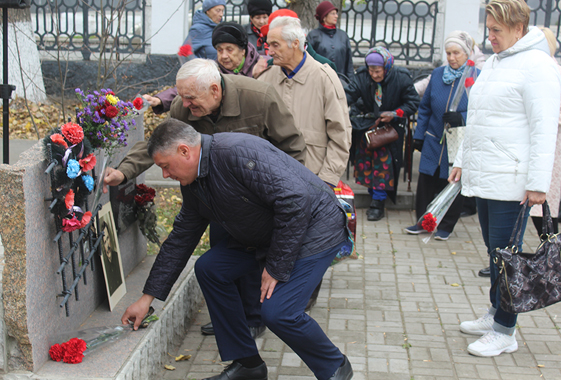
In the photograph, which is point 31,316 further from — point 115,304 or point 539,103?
point 539,103

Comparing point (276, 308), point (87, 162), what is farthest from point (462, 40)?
point (87, 162)

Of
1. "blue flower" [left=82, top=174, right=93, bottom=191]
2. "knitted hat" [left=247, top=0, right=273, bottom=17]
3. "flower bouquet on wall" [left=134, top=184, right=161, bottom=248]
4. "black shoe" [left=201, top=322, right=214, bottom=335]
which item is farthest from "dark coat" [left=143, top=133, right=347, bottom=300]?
"knitted hat" [left=247, top=0, right=273, bottom=17]

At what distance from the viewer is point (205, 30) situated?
19.0ft

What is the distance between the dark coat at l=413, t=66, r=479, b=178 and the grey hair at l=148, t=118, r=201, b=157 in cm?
369

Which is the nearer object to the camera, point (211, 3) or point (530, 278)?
point (530, 278)

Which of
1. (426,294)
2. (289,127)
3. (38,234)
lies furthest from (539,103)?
(38,234)

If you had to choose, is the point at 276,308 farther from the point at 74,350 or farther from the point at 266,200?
the point at 74,350

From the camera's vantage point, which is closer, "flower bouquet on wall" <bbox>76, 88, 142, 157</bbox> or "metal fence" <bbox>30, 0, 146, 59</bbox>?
"flower bouquet on wall" <bbox>76, 88, 142, 157</bbox>

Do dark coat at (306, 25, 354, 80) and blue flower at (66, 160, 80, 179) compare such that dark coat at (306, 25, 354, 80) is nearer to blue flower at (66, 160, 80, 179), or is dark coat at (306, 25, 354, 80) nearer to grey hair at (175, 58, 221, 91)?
grey hair at (175, 58, 221, 91)

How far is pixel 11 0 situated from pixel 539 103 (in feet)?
9.86

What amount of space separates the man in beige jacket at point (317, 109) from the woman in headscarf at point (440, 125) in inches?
81.9

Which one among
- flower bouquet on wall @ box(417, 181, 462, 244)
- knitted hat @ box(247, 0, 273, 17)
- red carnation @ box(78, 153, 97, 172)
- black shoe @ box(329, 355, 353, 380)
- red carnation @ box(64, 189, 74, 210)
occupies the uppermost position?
knitted hat @ box(247, 0, 273, 17)

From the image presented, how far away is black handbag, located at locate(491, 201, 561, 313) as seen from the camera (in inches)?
126

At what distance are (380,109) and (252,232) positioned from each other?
3767 millimetres
